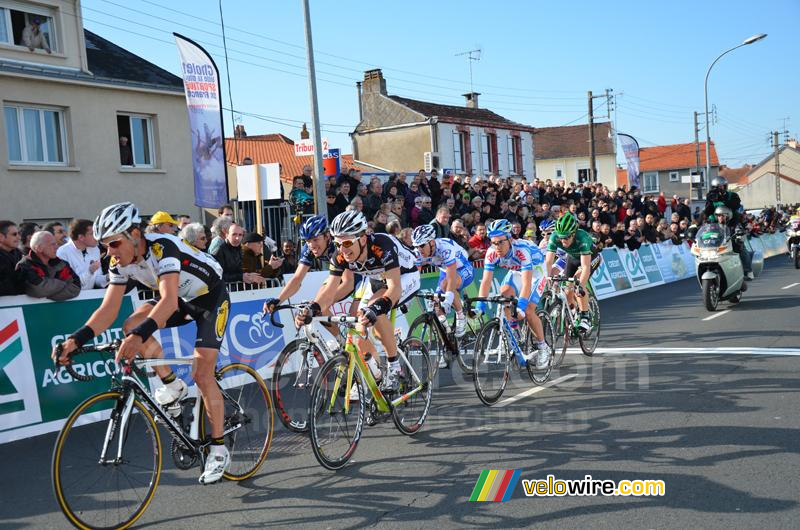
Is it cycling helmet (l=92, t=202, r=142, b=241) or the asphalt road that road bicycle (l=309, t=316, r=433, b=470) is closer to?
the asphalt road

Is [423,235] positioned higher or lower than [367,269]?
higher

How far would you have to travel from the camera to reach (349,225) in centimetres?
626

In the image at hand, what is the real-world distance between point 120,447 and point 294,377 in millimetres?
1990

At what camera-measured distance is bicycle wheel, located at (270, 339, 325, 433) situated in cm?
639

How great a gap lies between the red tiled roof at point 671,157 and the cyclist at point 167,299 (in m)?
95.0

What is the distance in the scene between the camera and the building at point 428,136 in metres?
48.5

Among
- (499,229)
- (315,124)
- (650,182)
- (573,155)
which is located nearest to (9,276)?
(499,229)

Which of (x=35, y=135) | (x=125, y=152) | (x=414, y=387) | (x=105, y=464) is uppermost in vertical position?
(x=35, y=135)

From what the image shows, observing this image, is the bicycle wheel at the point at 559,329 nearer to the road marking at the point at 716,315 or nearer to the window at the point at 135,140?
the road marking at the point at 716,315

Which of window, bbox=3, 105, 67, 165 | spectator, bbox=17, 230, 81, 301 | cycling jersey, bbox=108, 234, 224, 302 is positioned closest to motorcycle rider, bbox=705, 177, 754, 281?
spectator, bbox=17, 230, 81, 301

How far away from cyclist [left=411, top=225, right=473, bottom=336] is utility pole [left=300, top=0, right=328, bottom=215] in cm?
469

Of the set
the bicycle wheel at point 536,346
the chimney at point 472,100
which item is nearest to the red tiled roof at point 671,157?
the chimney at point 472,100

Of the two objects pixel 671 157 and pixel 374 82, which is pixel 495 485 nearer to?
pixel 374 82

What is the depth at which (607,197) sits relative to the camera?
1001 inches
